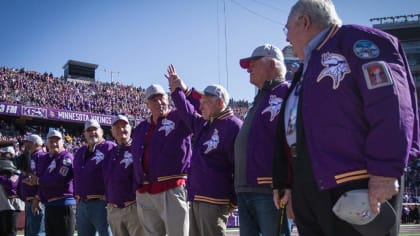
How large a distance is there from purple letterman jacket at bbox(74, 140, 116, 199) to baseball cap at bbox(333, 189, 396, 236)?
4.77 metres

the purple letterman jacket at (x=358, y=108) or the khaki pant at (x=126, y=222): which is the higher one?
the purple letterman jacket at (x=358, y=108)

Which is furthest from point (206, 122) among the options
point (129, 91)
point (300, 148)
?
point (129, 91)

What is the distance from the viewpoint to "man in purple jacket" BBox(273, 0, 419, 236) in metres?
2.14

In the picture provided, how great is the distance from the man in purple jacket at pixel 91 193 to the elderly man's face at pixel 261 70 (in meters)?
3.08

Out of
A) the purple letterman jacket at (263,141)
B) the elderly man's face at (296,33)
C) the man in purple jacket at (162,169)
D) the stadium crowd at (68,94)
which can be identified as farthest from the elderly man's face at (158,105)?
the stadium crowd at (68,94)

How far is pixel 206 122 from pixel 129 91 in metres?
42.4

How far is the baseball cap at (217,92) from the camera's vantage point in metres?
4.91

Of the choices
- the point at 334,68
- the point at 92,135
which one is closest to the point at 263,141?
the point at 334,68

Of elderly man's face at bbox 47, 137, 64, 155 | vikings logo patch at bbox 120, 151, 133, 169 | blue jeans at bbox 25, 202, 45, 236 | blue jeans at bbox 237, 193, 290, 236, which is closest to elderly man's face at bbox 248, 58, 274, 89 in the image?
blue jeans at bbox 237, 193, 290, 236

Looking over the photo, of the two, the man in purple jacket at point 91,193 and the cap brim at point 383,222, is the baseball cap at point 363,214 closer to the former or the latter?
the cap brim at point 383,222

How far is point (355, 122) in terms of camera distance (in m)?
2.35

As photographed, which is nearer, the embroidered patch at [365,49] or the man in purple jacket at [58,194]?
the embroidered patch at [365,49]

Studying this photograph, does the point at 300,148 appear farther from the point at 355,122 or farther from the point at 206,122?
the point at 206,122

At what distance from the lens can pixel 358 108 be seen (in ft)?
7.74
